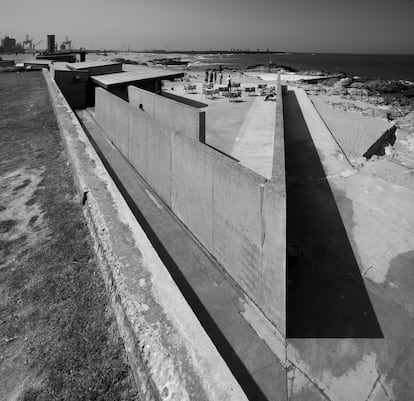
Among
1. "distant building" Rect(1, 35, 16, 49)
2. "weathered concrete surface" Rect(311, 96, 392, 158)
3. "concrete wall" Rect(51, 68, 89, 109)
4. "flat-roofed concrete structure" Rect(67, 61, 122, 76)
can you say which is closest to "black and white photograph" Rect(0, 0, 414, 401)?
"weathered concrete surface" Rect(311, 96, 392, 158)

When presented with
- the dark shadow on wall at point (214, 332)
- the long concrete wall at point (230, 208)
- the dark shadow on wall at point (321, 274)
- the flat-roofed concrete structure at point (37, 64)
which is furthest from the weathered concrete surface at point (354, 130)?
the flat-roofed concrete structure at point (37, 64)

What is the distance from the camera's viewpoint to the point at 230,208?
5.38 meters

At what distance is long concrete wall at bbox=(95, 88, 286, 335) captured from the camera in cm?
445

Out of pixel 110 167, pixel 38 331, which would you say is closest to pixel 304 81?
pixel 110 167

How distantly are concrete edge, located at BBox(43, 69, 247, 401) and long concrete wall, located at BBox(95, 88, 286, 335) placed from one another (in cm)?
154

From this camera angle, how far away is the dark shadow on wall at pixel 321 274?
16.0 ft

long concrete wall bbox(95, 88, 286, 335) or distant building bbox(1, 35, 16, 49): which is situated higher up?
distant building bbox(1, 35, 16, 49)

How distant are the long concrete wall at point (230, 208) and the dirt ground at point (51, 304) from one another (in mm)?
2410

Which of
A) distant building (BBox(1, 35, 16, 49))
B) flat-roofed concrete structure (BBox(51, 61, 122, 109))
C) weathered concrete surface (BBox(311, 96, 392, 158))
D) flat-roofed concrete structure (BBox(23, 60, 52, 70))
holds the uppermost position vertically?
distant building (BBox(1, 35, 16, 49))

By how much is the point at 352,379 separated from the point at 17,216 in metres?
7.87

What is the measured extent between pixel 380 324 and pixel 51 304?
5701 mm

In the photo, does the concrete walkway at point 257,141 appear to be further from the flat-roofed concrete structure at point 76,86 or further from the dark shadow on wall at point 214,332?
the flat-roofed concrete structure at point 76,86

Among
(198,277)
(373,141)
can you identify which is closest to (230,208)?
(198,277)

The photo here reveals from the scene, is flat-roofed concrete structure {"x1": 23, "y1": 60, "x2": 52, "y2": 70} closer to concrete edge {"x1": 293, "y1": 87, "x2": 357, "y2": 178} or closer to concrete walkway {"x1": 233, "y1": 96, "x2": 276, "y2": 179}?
concrete walkway {"x1": 233, "y1": 96, "x2": 276, "y2": 179}
